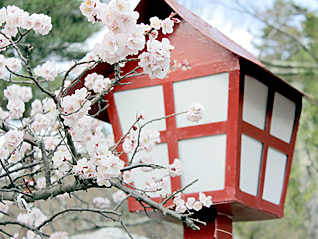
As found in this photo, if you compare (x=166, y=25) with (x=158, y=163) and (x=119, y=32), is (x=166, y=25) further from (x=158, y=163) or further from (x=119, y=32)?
(x=158, y=163)

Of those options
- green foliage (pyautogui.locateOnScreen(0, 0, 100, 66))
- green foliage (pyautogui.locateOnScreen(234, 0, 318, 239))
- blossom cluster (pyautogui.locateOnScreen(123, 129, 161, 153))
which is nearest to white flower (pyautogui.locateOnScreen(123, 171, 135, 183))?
blossom cluster (pyautogui.locateOnScreen(123, 129, 161, 153))

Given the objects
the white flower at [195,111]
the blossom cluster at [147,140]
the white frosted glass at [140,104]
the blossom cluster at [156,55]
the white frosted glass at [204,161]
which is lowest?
the white frosted glass at [204,161]

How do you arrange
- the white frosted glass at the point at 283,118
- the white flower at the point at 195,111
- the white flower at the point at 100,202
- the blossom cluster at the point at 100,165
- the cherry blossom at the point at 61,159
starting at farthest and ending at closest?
the white flower at the point at 100,202
the white frosted glass at the point at 283,118
the white flower at the point at 195,111
the cherry blossom at the point at 61,159
the blossom cluster at the point at 100,165

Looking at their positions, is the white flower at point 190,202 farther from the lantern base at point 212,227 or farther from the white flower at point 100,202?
the white flower at point 100,202

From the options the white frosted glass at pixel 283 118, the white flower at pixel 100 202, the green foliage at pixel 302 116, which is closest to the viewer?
the white frosted glass at pixel 283 118

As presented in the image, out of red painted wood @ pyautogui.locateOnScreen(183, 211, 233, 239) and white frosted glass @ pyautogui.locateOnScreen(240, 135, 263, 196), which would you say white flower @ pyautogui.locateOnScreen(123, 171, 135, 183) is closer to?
red painted wood @ pyautogui.locateOnScreen(183, 211, 233, 239)

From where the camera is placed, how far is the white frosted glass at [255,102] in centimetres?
159

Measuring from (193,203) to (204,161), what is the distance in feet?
0.63

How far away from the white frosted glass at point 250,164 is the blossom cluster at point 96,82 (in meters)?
0.71

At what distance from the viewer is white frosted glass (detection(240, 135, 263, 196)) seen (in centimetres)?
155

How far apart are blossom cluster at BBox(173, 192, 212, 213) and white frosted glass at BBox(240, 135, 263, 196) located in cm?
18

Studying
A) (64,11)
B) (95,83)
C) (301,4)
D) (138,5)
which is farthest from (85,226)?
(301,4)

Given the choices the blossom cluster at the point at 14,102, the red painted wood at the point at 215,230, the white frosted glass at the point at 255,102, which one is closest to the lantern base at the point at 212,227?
the red painted wood at the point at 215,230

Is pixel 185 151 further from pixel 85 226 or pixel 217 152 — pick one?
pixel 85 226
